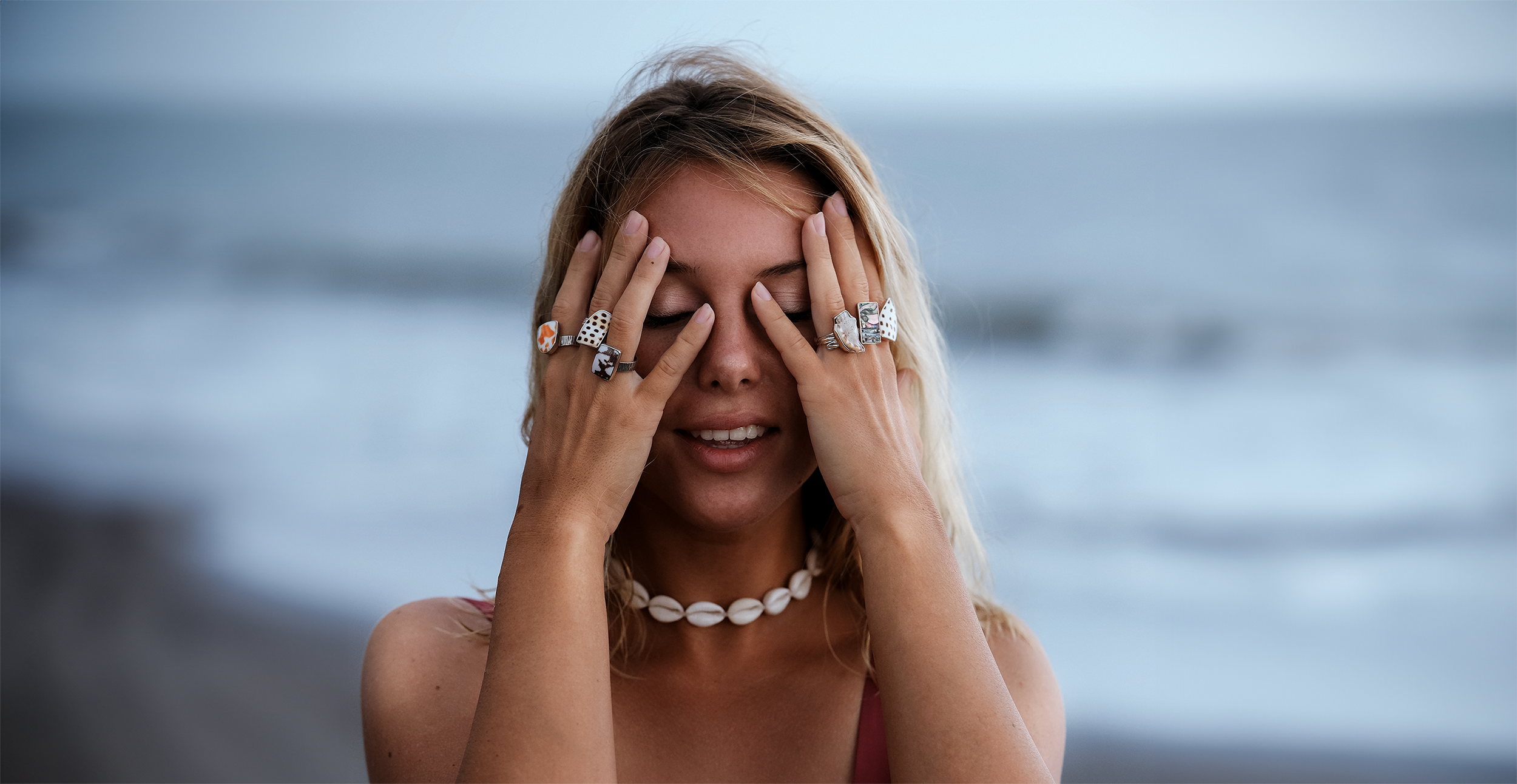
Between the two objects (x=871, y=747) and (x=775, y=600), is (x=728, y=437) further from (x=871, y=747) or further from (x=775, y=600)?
(x=871, y=747)

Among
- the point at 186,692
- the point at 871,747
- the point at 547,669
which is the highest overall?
the point at 547,669

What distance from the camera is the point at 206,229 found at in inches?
287

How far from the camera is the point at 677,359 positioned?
1.58 meters

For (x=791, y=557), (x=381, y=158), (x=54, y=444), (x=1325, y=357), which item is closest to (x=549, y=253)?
(x=791, y=557)

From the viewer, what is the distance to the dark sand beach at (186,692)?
3654 millimetres

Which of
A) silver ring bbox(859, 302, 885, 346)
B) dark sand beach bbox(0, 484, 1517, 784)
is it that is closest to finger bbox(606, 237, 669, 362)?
silver ring bbox(859, 302, 885, 346)

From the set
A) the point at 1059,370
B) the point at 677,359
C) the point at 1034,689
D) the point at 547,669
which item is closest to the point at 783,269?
the point at 677,359

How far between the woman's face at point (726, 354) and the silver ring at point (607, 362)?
0.22ft

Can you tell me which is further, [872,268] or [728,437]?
[872,268]

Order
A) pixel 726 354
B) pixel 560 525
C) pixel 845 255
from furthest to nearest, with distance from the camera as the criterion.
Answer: pixel 845 255 → pixel 726 354 → pixel 560 525

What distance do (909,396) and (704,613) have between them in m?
0.55

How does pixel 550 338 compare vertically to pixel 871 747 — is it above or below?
above

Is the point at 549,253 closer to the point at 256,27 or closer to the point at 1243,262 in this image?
the point at 1243,262

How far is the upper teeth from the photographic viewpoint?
5.40ft
